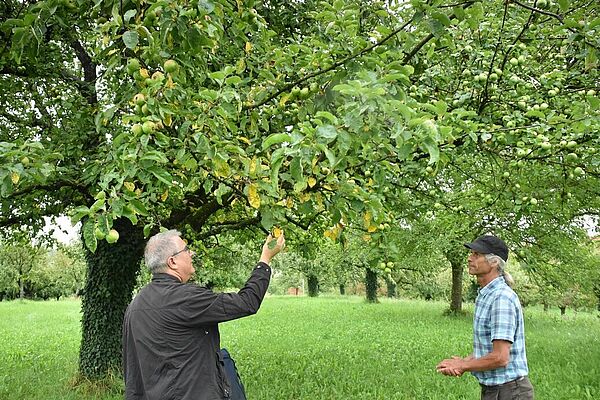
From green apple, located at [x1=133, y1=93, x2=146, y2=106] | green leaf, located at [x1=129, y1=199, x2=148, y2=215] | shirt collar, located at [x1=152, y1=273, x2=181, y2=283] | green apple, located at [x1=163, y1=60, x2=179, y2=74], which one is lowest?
shirt collar, located at [x1=152, y1=273, x2=181, y2=283]

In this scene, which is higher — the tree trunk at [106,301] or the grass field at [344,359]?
the tree trunk at [106,301]

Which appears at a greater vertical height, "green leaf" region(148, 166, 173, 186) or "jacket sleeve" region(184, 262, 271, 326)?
"green leaf" region(148, 166, 173, 186)

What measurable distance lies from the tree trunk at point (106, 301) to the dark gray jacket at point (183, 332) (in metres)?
5.83

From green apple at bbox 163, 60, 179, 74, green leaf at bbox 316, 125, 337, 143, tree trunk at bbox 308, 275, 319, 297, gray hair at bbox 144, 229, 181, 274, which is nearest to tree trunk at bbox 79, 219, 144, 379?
gray hair at bbox 144, 229, 181, 274

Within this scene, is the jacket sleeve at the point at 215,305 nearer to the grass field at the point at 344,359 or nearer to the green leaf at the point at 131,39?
the green leaf at the point at 131,39

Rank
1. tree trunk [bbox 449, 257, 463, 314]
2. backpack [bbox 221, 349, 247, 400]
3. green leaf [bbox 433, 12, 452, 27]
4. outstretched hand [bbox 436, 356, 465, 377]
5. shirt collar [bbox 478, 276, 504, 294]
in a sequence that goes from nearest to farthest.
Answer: green leaf [bbox 433, 12, 452, 27] < backpack [bbox 221, 349, 247, 400] < outstretched hand [bbox 436, 356, 465, 377] < shirt collar [bbox 478, 276, 504, 294] < tree trunk [bbox 449, 257, 463, 314]

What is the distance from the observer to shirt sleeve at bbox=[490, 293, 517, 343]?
370cm

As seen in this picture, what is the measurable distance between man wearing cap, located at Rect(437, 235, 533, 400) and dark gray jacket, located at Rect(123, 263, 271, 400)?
5.69 ft

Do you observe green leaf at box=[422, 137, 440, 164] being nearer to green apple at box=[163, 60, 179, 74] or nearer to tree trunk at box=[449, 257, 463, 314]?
green apple at box=[163, 60, 179, 74]

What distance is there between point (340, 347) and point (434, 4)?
1194 cm

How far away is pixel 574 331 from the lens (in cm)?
1748

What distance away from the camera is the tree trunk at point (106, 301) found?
8.80 meters

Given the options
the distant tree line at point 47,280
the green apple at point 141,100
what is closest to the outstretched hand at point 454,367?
the green apple at point 141,100

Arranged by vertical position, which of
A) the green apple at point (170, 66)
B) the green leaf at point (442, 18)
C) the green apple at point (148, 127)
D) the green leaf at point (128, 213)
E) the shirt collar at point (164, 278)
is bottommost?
the shirt collar at point (164, 278)
